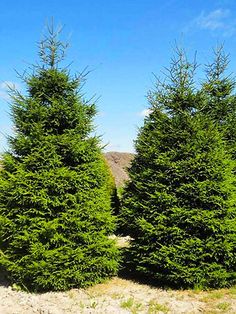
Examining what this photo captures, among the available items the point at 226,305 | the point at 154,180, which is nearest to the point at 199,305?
the point at 226,305

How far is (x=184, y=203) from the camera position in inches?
263

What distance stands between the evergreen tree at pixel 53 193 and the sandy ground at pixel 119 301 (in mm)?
267

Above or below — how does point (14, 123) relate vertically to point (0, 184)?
above

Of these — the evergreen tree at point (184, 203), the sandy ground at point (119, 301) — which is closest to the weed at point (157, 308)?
the sandy ground at point (119, 301)

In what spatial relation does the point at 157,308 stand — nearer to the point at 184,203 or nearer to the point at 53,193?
the point at 184,203

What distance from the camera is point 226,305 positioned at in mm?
5746

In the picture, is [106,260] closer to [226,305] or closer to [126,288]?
[126,288]

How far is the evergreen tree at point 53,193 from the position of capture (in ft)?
20.6

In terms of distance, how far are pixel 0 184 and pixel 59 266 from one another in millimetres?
1828

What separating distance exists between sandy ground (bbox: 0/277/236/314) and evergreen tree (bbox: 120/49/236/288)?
33cm

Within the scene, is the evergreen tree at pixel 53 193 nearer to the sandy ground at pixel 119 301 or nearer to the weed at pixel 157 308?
the sandy ground at pixel 119 301

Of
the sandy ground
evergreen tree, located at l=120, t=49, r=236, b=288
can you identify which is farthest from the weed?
evergreen tree, located at l=120, t=49, r=236, b=288

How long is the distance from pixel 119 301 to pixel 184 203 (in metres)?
2.06

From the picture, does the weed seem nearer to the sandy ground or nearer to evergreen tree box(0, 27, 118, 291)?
the sandy ground
